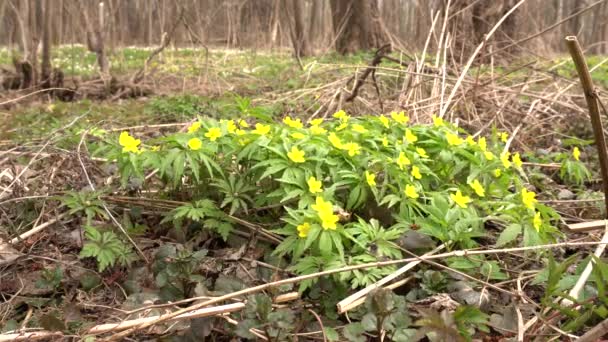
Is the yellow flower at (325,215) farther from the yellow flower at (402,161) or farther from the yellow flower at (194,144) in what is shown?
the yellow flower at (194,144)

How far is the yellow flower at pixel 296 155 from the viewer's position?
6.13 ft

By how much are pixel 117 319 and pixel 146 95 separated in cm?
463

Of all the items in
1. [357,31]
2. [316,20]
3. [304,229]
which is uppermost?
[316,20]

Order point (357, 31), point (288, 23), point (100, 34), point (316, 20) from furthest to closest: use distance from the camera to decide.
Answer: point (316, 20)
point (357, 31)
point (288, 23)
point (100, 34)

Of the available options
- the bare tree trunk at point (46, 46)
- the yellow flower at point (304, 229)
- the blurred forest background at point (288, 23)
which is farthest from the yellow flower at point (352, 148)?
the bare tree trunk at point (46, 46)

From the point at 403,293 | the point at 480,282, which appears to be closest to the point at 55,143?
the point at 403,293

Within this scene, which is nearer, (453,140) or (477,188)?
(477,188)

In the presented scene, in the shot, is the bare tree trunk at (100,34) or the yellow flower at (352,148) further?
the bare tree trunk at (100,34)

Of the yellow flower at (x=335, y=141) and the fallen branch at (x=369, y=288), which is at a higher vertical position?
the yellow flower at (x=335, y=141)

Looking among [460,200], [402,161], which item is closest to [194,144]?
[402,161]

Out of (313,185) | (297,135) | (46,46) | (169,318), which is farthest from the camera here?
(46,46)

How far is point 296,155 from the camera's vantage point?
188cm

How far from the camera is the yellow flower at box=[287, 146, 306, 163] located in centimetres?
187

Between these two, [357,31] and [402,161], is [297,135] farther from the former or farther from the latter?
[357,31]
